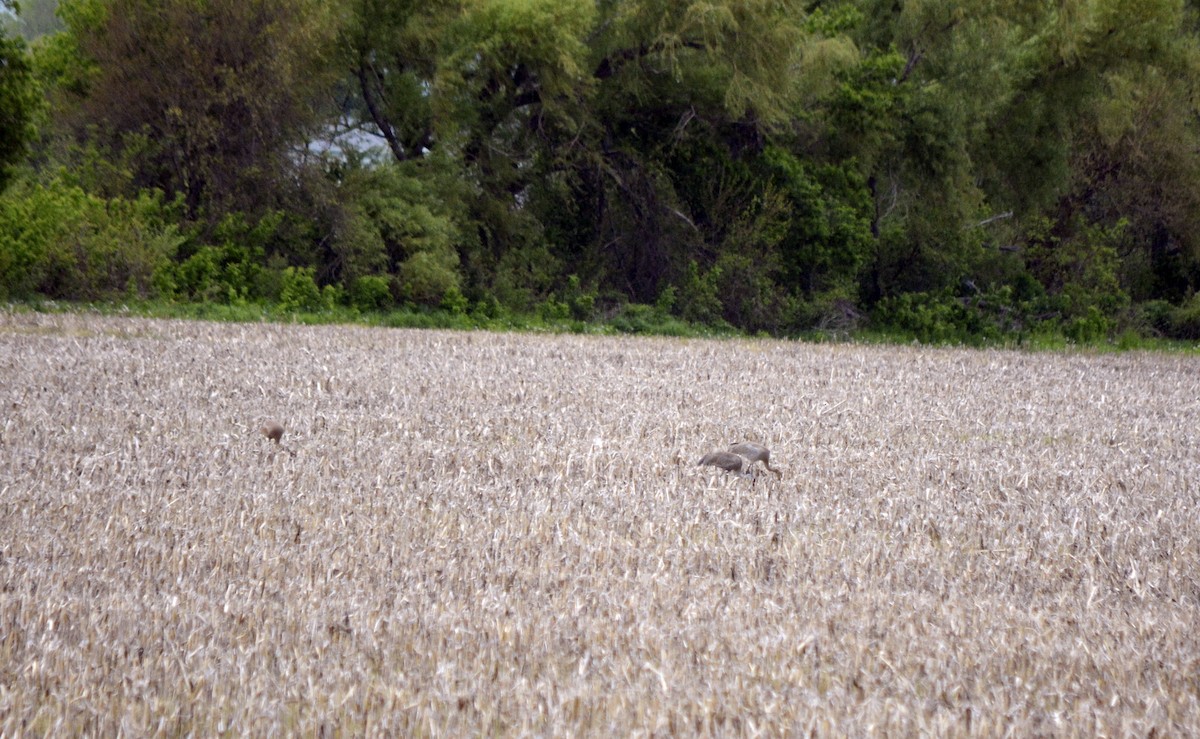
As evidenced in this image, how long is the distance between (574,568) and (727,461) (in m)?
1.90

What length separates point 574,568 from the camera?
13.1 ft

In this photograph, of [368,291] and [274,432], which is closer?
[274,432]

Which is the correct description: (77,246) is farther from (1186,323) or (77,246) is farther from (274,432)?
(1186,323)

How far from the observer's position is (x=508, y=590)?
3.76 metres

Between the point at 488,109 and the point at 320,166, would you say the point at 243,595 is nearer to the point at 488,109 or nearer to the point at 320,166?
the point at 320,166

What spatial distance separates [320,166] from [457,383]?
1152 centimetres

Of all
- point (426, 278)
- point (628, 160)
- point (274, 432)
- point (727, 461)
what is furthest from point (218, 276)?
point (727, 461)

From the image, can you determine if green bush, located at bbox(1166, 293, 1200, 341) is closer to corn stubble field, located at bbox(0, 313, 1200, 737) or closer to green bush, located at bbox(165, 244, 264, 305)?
corn stubble field, located at bbox(0, 313, 1200, 737)

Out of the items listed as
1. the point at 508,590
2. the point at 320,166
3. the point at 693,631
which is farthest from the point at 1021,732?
the point at 320,166

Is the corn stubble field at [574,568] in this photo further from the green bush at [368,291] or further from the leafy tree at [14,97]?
the green bush at [368,291]

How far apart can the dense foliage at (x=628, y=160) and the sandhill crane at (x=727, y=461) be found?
12211 millimetres

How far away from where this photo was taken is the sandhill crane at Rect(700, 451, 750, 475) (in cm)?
570

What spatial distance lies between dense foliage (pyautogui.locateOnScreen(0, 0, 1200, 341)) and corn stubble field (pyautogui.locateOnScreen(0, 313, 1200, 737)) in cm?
1059

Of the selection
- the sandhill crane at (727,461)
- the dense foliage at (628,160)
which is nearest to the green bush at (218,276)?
the dense foliage at (628,160)
